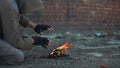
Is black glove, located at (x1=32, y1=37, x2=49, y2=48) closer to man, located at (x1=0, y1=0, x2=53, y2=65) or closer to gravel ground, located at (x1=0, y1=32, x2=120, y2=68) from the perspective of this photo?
man, located at (x1=0, y1=0, x2=53, y2=65)

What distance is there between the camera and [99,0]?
31.1ft

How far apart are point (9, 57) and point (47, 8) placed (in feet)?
12.1

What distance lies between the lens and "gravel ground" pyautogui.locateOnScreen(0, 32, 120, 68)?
222 inches

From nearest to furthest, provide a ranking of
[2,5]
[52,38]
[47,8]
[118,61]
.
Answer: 1. [2,5]
2. [118,61]
3. [52,38]
4. [47,8]

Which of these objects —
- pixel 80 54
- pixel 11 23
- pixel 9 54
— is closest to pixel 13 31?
pixel 11 23

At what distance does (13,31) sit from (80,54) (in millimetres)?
1651

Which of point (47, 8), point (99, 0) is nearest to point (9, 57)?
point (47, 8)

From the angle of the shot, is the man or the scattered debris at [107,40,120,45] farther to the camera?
the scattered debris at [107,40,120,45]

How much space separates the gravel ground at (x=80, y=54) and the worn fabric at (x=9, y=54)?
0.10 m

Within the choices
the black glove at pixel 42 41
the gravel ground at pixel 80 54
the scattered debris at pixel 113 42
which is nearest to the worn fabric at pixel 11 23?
the black glove at pixel 42 41

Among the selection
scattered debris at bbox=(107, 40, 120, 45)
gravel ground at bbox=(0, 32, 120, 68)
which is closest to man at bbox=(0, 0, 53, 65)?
gravel ground at bbox=(0, 32, 120, 68)

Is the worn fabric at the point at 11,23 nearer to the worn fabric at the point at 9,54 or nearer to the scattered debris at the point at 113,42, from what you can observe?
the worn fabric at the point at 9,54

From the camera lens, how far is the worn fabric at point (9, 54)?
5.51m

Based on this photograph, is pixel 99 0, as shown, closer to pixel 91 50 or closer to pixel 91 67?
pixel 91 50
